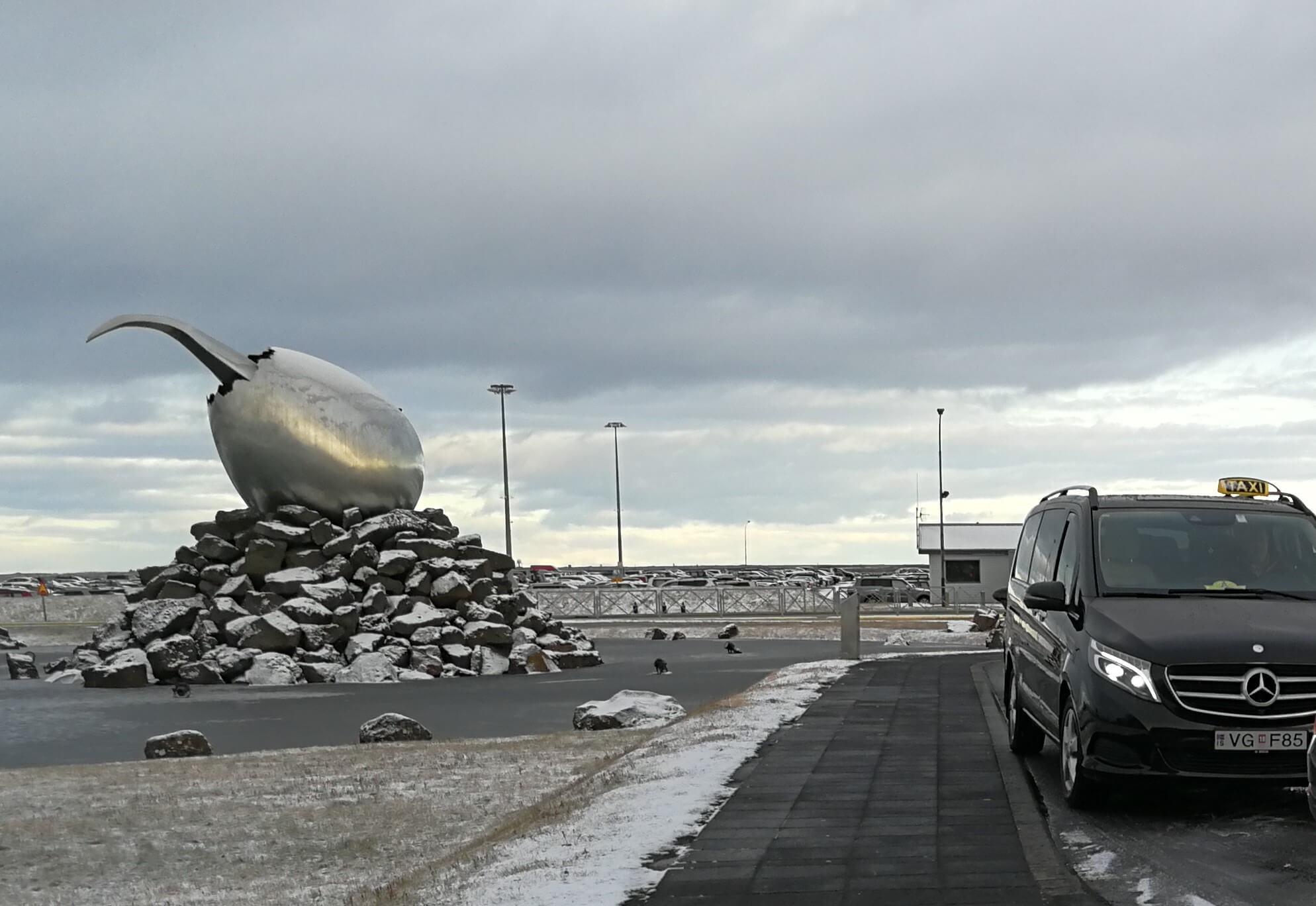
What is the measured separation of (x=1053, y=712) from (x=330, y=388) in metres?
21.0

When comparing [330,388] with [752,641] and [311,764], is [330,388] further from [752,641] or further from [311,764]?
[311,764]

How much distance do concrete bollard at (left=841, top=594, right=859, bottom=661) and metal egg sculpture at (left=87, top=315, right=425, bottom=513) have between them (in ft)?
32.9

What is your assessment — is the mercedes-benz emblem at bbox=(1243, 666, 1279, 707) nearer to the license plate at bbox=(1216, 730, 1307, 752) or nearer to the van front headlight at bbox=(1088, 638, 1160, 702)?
the license plate at bbox=(1216, 730, 1307, 752)

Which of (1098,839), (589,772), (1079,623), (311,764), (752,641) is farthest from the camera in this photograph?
(752,641)

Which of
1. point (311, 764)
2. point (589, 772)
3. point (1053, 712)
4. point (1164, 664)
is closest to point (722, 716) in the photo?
point (589, 772)

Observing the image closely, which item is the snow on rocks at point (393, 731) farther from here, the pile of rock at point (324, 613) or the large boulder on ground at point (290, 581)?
the large boulder on ground at point (290, 581)

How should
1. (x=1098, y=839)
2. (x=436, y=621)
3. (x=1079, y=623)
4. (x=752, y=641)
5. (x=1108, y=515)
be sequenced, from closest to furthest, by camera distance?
(x=1098, y=839) < (x=1079, y=623) < (x=1108, y=515) < (x=436, y=621) < (x=752, y=641)

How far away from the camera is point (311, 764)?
13430mm

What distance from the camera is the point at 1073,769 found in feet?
30.0

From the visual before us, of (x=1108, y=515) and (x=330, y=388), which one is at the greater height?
(x=330, y=388)

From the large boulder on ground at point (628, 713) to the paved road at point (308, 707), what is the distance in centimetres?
50

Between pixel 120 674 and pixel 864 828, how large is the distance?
19217 millimetres

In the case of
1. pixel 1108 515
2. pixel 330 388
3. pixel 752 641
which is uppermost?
pixel 330 388

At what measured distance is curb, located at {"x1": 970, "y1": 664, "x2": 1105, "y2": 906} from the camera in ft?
22.4
